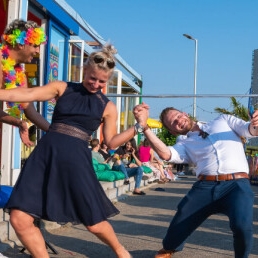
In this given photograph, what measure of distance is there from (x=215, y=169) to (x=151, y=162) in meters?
13.4

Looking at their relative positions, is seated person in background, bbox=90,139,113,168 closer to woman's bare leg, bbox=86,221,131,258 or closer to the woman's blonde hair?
woman's bare leg, bbox=86,221,131,258

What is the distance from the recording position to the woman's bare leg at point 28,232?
398 cm

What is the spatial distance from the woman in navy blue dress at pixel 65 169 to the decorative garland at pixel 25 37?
1.73 feet

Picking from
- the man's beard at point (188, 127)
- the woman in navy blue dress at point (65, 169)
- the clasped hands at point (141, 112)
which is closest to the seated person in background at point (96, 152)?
the man's beard at point (188, 127)

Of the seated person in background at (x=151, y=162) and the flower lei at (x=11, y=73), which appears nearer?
the flower lei at (x=11, y=73)

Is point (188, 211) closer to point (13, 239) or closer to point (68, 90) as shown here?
point (68, 90)

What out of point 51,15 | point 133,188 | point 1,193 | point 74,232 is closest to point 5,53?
point 1,193

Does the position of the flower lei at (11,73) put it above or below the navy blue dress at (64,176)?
above

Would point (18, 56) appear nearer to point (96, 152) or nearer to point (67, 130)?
point (67, 130)

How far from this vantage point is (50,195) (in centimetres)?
406

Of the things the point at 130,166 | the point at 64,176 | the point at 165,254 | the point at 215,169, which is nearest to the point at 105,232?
the point at 64,176

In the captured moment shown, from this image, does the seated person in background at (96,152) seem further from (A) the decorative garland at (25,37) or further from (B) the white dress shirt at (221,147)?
(A) the decorative garland at (25,37)

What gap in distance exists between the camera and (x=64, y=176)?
4113 mm

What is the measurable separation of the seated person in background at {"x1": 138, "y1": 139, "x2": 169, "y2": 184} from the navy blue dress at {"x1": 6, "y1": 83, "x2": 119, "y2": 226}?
1249 cm
